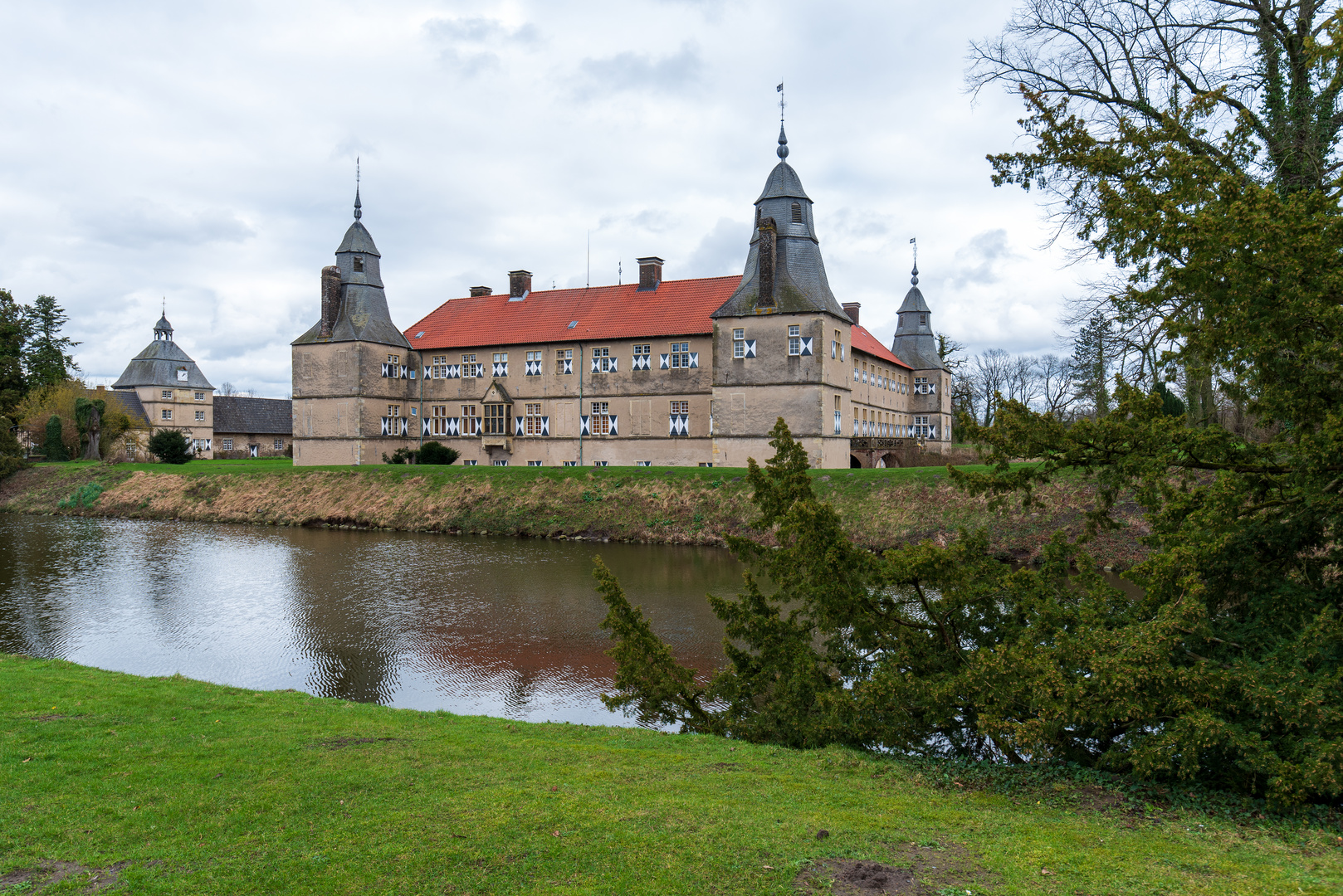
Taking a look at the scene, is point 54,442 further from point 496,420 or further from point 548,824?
point 548,824

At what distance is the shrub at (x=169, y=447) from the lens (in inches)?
1778

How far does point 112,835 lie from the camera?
506cm

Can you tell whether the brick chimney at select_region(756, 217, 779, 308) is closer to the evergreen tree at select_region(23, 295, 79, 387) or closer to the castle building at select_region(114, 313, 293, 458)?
the evergreen tree at select_region(23, 295, 79, 387)

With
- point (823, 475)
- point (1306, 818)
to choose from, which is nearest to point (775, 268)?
point (823, 475)

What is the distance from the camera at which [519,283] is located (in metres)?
44.5

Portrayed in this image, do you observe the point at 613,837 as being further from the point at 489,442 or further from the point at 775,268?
the point at 489,442

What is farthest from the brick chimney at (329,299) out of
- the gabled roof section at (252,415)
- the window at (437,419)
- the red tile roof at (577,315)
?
the gabled roof section at (252,415)

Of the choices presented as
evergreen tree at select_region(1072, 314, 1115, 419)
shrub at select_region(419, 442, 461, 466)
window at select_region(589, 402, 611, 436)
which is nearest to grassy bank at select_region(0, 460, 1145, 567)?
shrub at select_region(419, 442, 461, 466)

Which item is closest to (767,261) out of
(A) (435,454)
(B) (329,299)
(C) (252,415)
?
(A) (435,454)

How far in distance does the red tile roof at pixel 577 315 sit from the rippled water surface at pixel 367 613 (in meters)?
14.4

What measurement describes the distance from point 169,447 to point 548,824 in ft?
157

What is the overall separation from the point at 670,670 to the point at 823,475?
20751mm

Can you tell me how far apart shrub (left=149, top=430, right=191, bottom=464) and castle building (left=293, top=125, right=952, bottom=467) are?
328 inches

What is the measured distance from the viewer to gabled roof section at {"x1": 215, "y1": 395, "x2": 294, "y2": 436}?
73.7 m
